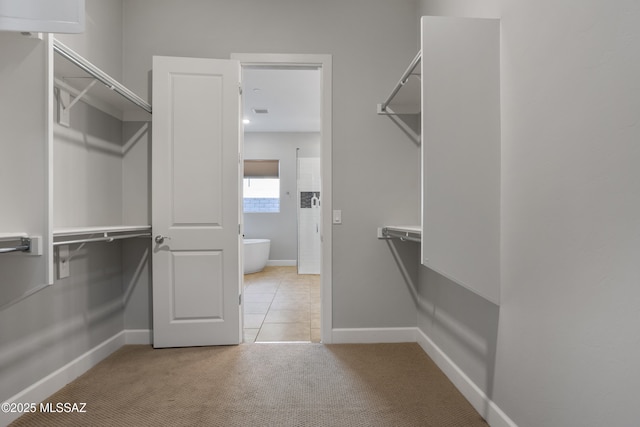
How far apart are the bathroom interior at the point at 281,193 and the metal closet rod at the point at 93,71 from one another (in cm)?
180

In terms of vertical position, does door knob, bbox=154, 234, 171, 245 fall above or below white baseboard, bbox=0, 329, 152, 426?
above

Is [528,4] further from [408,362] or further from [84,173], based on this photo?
[84,173]

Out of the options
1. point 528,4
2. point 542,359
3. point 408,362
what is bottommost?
point 408,362

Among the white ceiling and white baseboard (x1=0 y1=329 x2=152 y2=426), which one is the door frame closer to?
the white ceiling

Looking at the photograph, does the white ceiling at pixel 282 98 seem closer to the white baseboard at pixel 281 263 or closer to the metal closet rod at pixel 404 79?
the metal closet rod at pixel 404 79

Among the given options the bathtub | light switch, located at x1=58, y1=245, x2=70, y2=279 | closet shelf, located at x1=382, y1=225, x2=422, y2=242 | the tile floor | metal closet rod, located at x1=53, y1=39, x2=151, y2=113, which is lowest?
the tile floor

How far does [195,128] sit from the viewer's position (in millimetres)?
2381

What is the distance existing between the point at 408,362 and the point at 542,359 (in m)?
1.11

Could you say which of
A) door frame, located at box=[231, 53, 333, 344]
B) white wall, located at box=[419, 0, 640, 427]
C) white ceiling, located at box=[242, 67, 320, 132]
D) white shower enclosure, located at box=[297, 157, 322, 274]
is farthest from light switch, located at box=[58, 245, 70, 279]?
white shower enclosure, located at box=[297, 157, 322, 274]

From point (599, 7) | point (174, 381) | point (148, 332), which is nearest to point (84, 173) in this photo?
point (148, 332)

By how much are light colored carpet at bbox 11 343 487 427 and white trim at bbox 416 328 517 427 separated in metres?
0.04

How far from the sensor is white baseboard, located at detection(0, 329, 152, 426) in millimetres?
1588

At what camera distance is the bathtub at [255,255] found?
220 inches

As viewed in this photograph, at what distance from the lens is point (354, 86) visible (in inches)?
99.6
